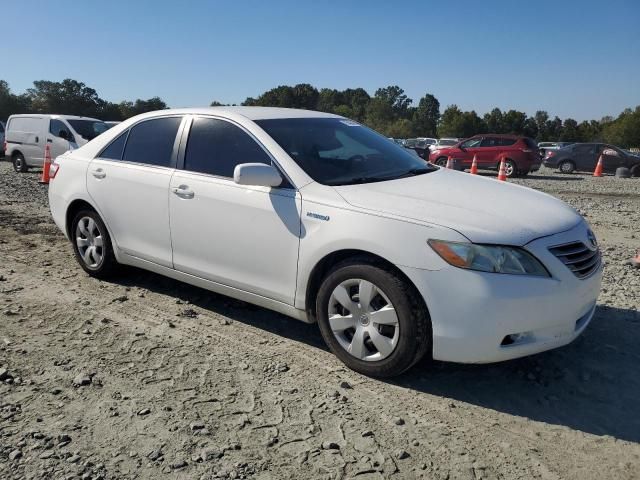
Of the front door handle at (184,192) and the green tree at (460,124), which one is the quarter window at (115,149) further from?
the green tree at (460,124)

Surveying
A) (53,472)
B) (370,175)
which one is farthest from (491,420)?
(53,472)

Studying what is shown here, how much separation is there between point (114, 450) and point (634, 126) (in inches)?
2928

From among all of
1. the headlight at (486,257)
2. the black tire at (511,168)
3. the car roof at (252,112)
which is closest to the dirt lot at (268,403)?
the headlight at (486,257)

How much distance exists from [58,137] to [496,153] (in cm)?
1441

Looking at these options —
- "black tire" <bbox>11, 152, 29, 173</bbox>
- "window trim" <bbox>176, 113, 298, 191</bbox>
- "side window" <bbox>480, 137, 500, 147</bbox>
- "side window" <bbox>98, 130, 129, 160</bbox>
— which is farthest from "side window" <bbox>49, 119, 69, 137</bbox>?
"side window" <bbox>480, 137, 500, 147</bbox>

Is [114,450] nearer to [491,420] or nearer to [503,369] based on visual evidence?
[491,420]

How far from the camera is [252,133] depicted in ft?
Result: 13.3

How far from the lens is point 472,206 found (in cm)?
336

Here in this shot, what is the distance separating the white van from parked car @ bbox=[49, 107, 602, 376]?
12.1 metres

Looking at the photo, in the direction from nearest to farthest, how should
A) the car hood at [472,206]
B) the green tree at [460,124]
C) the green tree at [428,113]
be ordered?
the car hood at [472,206] < the green tree at [460,124] < the green tree at [428,113]

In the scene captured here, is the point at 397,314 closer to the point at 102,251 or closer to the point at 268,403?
the point at 268,403

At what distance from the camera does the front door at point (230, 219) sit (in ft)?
12.1

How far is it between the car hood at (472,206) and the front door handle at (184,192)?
3.99 feet

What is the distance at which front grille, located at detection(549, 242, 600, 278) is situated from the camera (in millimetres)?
3203
